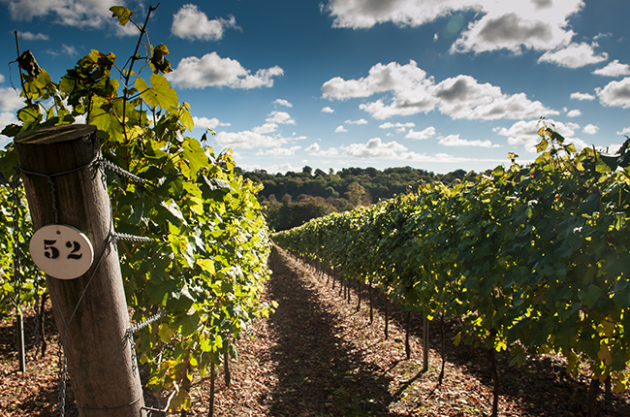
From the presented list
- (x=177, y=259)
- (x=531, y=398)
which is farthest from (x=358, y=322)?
(x=177, y=259)

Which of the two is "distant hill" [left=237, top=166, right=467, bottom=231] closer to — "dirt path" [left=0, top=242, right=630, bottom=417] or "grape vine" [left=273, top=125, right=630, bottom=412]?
"dirt path" [left=0, top=242, right=630, bottom=417]

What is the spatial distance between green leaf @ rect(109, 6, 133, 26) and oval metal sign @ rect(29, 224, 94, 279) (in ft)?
3.10

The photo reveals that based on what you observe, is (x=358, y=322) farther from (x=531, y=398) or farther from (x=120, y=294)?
(x=120, y=294)

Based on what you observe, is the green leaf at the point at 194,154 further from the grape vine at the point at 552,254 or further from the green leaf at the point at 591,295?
the green leaf at the point at 591,295

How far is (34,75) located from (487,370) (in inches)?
281

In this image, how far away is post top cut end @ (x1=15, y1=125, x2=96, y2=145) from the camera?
3.32ft

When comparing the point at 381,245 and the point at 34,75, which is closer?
the point at 34,75

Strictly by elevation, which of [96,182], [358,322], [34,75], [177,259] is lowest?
[358,322]

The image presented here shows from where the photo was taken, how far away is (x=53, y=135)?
3.47ft

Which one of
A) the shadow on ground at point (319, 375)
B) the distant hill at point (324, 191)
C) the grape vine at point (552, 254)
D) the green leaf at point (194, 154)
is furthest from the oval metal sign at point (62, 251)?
the distant hill at point (324, 191)

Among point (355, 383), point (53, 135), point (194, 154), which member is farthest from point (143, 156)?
point (355, 383)

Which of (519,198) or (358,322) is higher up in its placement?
(519,198)

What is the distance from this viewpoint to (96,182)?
3.68ft

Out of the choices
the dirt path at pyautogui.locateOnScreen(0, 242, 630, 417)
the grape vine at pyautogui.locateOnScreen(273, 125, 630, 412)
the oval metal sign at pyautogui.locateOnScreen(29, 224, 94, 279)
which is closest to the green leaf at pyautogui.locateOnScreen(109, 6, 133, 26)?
the oval metal sign at pyautogui.locateOnScreen(29, 224, 94, 279)
